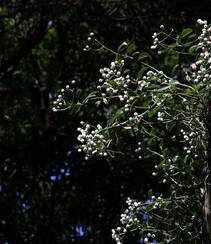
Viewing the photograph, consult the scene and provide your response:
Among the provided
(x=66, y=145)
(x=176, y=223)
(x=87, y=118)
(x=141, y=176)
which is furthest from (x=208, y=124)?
(x=66, y=145)

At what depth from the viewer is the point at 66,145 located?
897 cm

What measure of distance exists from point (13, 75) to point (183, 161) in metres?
6.56

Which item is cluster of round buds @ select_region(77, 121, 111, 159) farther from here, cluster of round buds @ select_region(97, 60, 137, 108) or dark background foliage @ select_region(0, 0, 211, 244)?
dark background foliage @ select_region(0, 0, 211, 244)

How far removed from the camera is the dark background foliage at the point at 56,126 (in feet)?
26.4

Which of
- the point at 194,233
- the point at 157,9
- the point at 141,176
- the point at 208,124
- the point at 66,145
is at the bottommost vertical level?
the point at 194,233

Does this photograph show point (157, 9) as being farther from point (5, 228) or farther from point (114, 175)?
point (5, 228)

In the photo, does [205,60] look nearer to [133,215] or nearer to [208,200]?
[208,200]

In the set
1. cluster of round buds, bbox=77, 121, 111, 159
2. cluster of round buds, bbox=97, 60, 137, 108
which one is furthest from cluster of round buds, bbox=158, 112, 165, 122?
cluster of round buds, bbox=77, 121, 111, 159

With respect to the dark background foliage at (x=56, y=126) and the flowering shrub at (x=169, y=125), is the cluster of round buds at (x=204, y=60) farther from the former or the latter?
the dark background foliage at (x=56, y=126)

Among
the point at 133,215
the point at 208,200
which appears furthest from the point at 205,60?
the point at 133,215

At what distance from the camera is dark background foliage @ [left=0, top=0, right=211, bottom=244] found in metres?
8.06

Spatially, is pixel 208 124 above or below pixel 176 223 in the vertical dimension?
above

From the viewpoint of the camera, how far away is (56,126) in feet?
29.3

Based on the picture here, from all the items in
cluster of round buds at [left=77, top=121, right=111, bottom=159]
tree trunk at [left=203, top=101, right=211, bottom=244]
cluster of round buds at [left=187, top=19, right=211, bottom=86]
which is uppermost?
cluster of round buds at [left=187, top=19, right=211, bottom=86]
